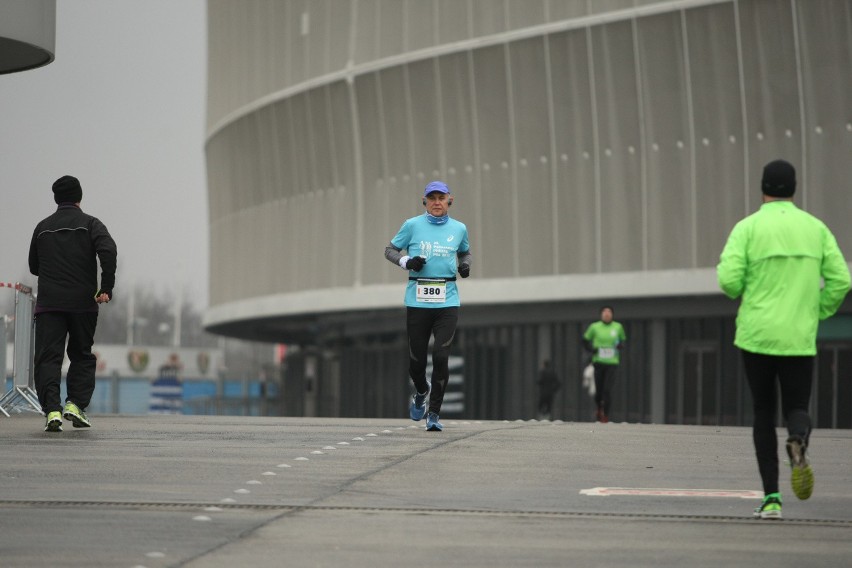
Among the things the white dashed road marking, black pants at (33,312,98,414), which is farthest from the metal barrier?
the white dashed road marking

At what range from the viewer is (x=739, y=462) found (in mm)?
11617

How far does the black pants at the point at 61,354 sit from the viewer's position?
13586 mm

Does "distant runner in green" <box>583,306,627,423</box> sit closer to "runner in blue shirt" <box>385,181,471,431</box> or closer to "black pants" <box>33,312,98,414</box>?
"runner in blue shirt" <box>385,181,471,431</box>

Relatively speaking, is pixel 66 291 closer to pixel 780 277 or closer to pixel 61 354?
pixel 61 354

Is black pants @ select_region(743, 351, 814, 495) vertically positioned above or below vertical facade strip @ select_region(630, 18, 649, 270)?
below

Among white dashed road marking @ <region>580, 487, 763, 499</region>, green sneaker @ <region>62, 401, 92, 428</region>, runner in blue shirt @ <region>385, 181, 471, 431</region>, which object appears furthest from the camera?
runner in blue shirt @ <region>385, 181, 471, 431</region>

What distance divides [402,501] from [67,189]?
18.8 feet

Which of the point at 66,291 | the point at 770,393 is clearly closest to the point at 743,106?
the point at 66,291

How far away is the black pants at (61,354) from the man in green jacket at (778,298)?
6.41m

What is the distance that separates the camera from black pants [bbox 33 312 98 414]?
1359cm

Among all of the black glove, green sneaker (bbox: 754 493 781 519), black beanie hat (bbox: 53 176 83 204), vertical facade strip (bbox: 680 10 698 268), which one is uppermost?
vertical facade strip (bbox: 680 10 698 268)

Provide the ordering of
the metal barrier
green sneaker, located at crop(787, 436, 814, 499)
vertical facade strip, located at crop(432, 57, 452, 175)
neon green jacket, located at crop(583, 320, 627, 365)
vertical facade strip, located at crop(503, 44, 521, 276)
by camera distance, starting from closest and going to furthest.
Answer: green sneaker, located at crop(787, 436, 814, 499)
the metal barrier
neon green jacket, located at crop(583, 320, 627, 365)
vertical facade strip, located at crop(503, 44, 521, 276)
vertical facade strip, located at crop(432, 57, 452, 175)

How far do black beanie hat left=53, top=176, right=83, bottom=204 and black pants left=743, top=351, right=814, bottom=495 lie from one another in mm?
6723

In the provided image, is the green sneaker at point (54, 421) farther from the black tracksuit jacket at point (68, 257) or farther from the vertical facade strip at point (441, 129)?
the vertical facade strip at point (441, 129)
